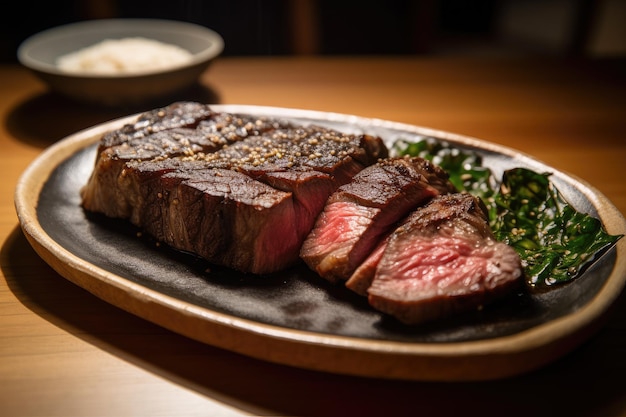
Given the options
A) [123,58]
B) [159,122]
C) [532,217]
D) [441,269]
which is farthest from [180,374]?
[123,58]

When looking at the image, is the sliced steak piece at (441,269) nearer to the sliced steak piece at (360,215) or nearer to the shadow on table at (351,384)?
the sliced steak piece at (360,215)

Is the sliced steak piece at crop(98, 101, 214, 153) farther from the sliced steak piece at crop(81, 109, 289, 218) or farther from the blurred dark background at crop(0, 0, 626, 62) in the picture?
the blurred dark background at crop(0, 0, 626, 62)

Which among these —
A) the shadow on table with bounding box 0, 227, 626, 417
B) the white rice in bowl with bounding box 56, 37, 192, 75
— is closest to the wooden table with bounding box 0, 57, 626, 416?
the shadow on table with bounding box 0, 227, 626, 417

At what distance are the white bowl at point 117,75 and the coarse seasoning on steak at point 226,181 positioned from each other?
120 cm

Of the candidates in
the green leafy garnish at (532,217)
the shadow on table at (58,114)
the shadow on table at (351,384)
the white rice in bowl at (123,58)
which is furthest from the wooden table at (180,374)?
the white rice in bowl at (123,58)

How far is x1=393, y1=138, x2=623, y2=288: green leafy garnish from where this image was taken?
241cm

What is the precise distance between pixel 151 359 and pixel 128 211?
3.27 ft

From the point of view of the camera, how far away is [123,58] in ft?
15.3

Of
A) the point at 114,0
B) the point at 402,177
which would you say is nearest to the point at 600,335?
the point at 402,177

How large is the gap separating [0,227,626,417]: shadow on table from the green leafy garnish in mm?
308

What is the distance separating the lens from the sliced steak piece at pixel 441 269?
211 centimetres

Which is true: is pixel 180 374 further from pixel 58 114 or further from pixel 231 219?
pixel 58 114

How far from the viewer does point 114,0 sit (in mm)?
6656

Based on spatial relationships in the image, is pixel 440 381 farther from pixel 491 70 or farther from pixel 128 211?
pixel 491 70
